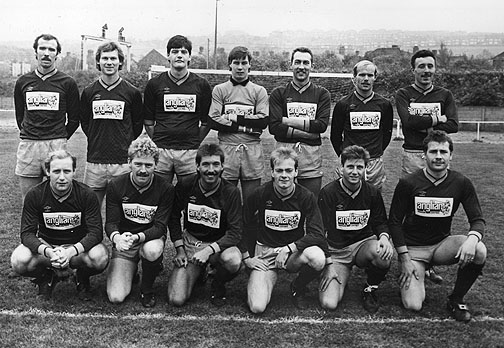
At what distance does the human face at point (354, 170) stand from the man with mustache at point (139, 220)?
132 centimetres

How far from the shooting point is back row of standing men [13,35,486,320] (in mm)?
4293

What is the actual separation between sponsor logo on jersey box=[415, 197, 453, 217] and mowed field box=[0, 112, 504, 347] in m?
0.66

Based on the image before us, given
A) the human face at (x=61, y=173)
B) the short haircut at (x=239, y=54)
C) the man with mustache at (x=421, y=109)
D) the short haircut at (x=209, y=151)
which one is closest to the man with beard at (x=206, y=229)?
the short haircut at (x=209, y=151)

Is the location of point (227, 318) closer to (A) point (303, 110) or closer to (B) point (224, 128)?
(B) point (224, 128)

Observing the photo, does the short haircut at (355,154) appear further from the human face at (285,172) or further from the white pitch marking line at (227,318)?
the white pitch marking line at (227,318)

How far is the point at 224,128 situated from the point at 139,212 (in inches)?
41.3

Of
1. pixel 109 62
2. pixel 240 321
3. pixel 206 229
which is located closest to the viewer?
pixel 240 321

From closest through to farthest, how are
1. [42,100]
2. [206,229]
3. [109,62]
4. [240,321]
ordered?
[240,321]
[206,229]
[109,62]
[42,100]

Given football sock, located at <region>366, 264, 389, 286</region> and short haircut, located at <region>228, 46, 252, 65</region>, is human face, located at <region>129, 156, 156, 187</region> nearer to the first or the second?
short haircut, located at <region>228, 46, 252, 65</region>

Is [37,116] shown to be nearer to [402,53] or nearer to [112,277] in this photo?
[112,277]

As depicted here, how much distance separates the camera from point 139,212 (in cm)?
429

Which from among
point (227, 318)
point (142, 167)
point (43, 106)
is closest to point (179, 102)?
point (142, 167)

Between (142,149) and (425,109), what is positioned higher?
(425,109)

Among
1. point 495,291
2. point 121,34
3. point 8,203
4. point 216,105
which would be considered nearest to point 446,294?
point 495,291
